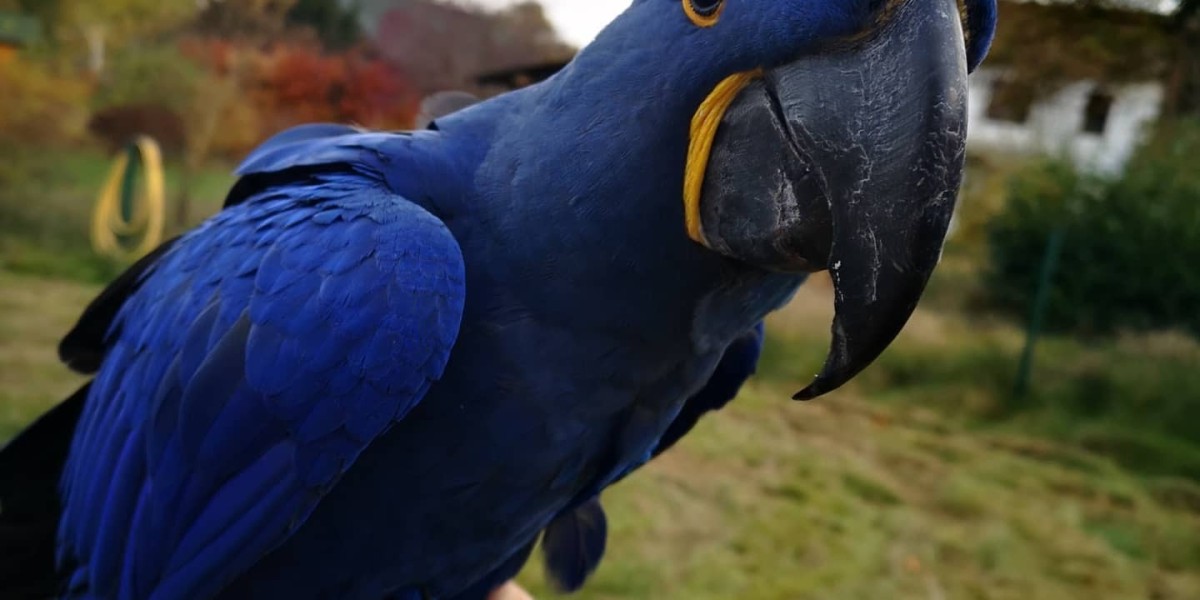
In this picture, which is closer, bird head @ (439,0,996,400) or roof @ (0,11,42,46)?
bird head @ (439,0,996,400)

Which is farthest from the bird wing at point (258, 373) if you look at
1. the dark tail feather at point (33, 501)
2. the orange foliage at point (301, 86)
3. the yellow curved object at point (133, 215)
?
the yellow curved object at point (133, 215)

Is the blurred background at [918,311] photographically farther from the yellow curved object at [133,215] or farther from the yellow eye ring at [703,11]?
the yellow eye ring at [703,11]

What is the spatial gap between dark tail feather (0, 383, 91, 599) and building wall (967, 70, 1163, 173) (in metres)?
5.72

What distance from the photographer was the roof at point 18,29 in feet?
17.6

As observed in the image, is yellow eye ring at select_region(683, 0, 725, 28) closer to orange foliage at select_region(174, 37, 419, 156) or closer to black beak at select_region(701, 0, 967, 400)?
black beak at select_region(701, 0, 967, 400)

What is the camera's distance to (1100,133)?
20.5 feet

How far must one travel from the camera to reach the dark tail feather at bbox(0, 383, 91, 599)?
5.21ft

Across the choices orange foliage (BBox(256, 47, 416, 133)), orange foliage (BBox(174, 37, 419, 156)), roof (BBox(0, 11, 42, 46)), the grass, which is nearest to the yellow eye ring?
the grass

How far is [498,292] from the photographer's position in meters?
1.09

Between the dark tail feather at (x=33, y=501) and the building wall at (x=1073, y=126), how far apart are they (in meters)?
5.72

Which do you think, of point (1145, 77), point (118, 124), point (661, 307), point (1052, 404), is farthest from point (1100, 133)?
point (118, 124)

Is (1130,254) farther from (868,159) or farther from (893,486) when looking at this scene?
(868,159)

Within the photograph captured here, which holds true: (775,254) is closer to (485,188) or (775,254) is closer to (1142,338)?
(485,188)

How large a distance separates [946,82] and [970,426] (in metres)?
4.90
